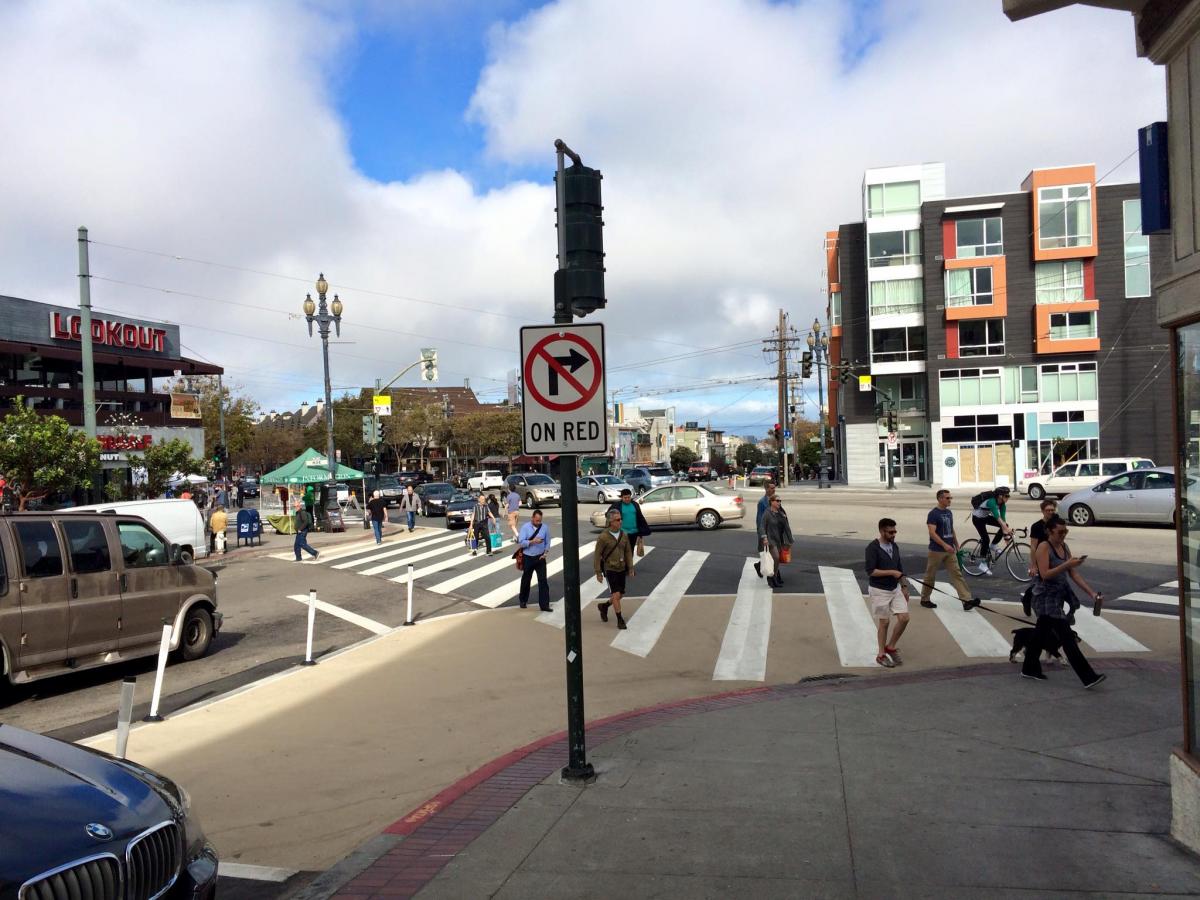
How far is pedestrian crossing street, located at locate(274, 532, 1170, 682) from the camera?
1084 centimetres

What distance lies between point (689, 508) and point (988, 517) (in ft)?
39.1

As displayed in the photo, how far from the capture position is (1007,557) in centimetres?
1563

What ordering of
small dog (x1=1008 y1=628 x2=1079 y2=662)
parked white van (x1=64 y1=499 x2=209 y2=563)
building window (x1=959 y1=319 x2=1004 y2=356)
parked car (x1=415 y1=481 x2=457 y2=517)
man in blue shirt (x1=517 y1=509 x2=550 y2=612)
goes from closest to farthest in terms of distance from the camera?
small dog (x1=1008 y1=628 x2=1079 y2=662) → man in blue shirt (x1=517 y1=509 x2=550 y2=612) → parked white van (x1=64 y1=499 x2=209 y2=563) → parked car (x1=415 y1=481 x2=457 y2=517) → building window (x1=959 y1=319 x2=1004 y2=356)

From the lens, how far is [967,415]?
52.4 metres

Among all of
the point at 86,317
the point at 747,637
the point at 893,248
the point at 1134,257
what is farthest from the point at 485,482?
the point at 747,637

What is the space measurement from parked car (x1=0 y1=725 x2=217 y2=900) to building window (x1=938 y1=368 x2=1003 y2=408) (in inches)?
2108

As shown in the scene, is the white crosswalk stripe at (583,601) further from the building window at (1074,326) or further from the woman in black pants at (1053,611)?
the building window at (1074,326)

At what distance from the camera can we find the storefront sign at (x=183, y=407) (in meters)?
42.4

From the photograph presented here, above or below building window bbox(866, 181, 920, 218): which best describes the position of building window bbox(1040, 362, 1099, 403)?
below

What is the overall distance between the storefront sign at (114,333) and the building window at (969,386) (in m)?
41.8

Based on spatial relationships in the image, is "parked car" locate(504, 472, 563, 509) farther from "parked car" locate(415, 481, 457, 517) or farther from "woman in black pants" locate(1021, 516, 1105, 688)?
"woman in black pants" locate(1021, 516, 1105, 688)

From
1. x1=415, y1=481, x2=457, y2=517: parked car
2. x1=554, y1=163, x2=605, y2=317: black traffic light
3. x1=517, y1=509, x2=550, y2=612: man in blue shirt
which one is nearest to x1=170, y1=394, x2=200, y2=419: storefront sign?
x1=415, y1=481, x2=457, y2=517: parked car

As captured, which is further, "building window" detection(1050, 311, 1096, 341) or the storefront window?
"building window" detection(1050, 311, 1096, 341)

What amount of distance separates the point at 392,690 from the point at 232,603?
26.9 feet
